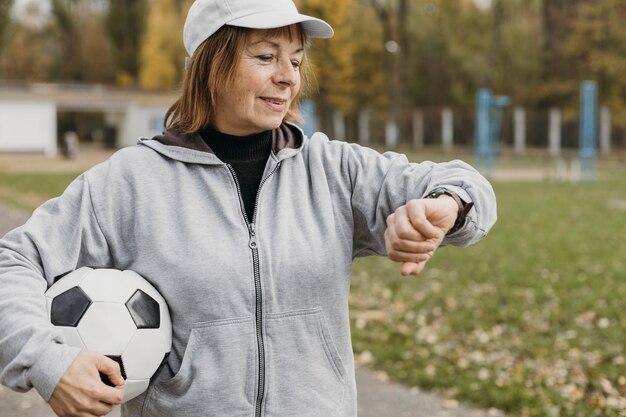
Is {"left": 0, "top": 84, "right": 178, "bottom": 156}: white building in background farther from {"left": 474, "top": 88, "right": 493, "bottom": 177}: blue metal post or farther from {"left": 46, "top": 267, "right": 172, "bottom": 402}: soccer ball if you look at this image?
{"left": 46, "top": 267, "right": 172, "bottom": 402}: soccer ball

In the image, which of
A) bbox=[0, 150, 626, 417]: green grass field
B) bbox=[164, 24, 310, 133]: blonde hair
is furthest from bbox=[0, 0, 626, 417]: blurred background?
bbox=[164, 24, 310, 133]: blonde hair

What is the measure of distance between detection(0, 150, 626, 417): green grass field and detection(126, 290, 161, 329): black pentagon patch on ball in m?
3.22

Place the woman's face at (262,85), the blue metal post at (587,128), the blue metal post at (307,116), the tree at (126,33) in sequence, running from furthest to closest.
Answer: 1. the tree at (126,33)
2. the blue metal post at (587,128)
3. the blue metal post at (307,116)
4. the woman's face at (262,85)

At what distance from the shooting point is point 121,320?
214 cm

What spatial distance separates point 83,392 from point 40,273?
383 mm

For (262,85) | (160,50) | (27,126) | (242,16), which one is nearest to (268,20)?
(242,16)

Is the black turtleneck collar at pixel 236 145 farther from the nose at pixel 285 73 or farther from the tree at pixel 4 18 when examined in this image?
the tree at pixel 4 18

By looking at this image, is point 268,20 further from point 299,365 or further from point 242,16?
point 299,365

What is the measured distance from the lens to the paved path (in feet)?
15.7

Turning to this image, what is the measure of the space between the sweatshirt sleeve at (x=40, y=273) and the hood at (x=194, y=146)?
216 mm

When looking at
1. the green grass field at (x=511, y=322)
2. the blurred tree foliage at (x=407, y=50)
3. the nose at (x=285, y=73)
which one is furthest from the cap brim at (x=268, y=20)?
the blurred tree foliage at (x=407, y=50)

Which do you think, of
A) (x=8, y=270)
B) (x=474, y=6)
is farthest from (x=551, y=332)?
(x=474, y=6)

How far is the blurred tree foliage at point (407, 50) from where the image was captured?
41188mm

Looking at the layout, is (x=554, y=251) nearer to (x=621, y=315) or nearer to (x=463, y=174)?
(x=621, y=315)
